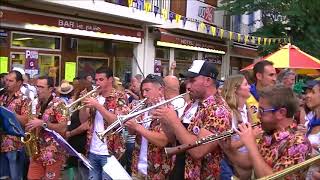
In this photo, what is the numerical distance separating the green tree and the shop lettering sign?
21.0 ft

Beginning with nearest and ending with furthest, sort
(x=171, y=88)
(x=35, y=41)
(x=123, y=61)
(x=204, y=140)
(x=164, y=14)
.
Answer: (x=204, y=140) < (x=171, y=88) < (x=35, y=41) < (x=164, y=14) < (x=123, y=61)

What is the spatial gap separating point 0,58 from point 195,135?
816cm

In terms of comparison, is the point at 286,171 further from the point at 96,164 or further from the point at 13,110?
the point at 13,110

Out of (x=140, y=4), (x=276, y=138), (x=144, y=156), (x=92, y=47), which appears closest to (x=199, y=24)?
(x=140, y=4)

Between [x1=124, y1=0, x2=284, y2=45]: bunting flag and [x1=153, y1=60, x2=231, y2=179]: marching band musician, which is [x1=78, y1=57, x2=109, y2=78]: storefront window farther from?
[x1=153, y1=60, x2=231, y2=179]: marching band musician

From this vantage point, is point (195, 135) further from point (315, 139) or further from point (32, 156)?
point (32, 156)

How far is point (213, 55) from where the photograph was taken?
21266 mm

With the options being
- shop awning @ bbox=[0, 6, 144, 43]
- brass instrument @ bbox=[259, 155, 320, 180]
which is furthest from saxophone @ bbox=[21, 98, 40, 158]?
shop awning @ bbox=[0, 6, 144, 43]

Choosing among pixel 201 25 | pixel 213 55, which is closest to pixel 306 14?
pixel 201 25

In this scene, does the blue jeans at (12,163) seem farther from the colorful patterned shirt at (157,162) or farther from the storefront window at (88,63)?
the storefront window at (88,63)

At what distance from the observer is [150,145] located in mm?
4711

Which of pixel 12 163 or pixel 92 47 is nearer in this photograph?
pixel 12 163

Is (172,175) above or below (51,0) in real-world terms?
below

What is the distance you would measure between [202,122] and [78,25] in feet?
31.4
